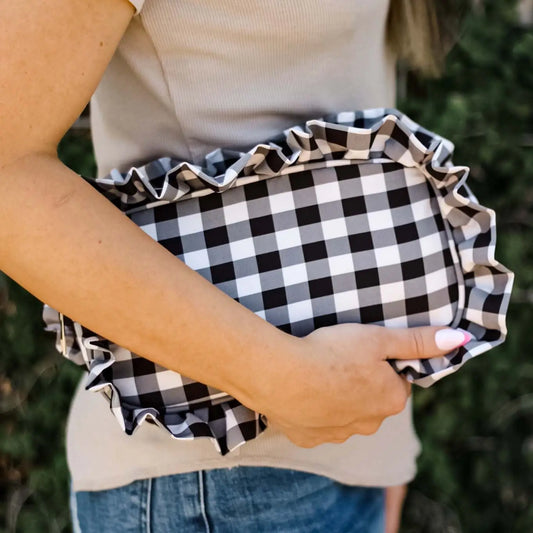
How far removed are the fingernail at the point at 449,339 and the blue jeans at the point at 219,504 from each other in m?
0.25

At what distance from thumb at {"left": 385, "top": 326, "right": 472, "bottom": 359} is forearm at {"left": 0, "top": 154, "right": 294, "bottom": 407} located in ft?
0.52

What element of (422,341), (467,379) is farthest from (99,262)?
(467,379)

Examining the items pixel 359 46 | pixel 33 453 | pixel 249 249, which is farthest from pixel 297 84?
pixel 33 453

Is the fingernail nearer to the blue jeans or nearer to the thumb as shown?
the thumb

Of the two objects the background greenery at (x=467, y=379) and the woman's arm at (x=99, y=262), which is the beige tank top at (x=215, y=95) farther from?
the background greenery at (x=467, y=379)

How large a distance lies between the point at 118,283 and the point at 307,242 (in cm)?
25

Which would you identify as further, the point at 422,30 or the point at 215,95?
the point at 422,30

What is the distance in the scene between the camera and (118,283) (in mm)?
637

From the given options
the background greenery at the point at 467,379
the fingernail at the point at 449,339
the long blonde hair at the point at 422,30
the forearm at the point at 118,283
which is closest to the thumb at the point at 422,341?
the fingernail at the point at 449,339

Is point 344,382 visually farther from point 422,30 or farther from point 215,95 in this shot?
point 422,30

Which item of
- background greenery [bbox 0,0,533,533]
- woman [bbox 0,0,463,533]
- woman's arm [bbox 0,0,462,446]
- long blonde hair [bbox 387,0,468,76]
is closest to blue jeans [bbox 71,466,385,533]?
woman [bbox 0,0,463,533]

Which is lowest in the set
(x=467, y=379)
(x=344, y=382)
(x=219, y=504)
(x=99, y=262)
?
(x=467, y=379)

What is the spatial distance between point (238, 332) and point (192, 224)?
0.58 feet

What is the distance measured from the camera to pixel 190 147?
815 millimetres
